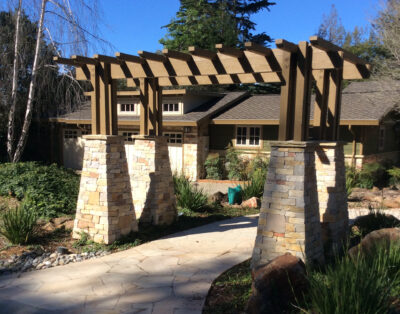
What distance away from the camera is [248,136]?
1466 cm

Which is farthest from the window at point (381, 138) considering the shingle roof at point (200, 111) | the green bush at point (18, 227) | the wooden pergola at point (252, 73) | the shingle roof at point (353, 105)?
the green bush at point (18, 227)

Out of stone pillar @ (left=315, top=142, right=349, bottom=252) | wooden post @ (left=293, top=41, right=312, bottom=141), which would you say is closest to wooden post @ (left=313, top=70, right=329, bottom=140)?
stone pillar @ (left=315, top=142, right=349, bottom=252)

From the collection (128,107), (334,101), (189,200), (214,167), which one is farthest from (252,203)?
(128,107)

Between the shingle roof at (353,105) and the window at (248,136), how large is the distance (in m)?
0.66

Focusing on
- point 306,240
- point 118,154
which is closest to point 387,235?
point 306,240

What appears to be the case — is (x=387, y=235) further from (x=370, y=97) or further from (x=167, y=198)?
(x=370, y=97)

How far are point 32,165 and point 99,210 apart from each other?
541cm

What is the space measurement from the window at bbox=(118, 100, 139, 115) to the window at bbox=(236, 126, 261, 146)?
197 inches

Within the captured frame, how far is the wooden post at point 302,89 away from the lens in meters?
4.52

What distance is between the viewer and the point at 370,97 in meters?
13.7

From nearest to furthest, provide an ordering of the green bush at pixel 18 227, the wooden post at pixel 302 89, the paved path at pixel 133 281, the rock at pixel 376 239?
1. the paved path at pixel 133 281
2. the rock at pixel 376 239
3. the wooden post at pixel 302 89
4. the green bush at pixel 18 227

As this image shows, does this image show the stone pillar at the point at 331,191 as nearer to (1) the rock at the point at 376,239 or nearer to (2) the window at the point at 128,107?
(1) the rock at the point at 376,239

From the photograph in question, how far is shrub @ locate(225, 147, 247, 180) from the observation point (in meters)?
13.8

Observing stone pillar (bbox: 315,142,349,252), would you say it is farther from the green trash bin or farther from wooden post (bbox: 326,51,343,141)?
the green trash bin
